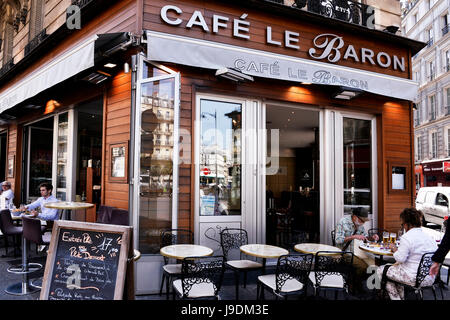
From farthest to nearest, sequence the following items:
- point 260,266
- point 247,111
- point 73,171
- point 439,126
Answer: point 439,126 < point 73,171 < point 247,111 < point 260,266

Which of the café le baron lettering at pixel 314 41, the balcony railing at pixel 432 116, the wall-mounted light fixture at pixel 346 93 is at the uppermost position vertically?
the balcony railing at pixel 432 116

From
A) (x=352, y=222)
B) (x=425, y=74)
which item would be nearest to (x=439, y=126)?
(x=425, y=74)

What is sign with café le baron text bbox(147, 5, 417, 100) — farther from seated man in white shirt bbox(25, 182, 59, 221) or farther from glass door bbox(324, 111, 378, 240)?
seated man in white shirt bbox(25, 182, 59, 221)

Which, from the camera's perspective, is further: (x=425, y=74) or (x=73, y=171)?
(x=425, y=74)

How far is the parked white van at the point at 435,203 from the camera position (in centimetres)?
1048

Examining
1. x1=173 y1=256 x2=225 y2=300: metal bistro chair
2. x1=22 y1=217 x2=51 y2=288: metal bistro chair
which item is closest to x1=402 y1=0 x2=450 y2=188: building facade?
x1=173 y1=256 x2=225 y2=300: metal bistro chair

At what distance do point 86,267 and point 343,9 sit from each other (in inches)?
263

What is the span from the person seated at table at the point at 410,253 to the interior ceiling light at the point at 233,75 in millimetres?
2994

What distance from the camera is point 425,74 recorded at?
23.2 meters

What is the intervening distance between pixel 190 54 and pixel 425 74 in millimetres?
24771

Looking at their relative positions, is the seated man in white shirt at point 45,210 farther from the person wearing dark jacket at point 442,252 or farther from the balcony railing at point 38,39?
the person wearing dark jacket at point 442,252

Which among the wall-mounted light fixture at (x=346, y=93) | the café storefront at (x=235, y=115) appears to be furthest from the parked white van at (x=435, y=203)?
the wall-mounted light fixture at (x=346, y=93)

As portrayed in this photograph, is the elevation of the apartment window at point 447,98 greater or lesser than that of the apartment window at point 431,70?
lesser
